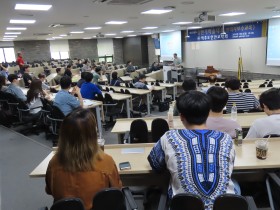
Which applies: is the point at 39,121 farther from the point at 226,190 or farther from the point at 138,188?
the point at 226,190

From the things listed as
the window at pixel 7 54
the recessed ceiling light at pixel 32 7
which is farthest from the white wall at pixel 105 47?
the recessed ceiling light at pixel 32 7

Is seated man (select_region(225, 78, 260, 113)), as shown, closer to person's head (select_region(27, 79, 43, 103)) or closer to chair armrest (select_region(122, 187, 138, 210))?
chair armrest (select_region(122, 187, 138, 210))

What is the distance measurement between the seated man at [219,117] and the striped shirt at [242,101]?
4.66 ft

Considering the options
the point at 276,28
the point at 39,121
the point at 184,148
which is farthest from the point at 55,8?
the point at 276,28

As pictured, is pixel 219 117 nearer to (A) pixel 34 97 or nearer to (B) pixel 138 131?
(B) pixel 138 131

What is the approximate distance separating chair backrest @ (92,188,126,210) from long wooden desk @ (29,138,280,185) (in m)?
0.41

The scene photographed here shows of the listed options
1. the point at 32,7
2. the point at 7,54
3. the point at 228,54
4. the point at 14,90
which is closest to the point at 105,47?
the point at 7,54

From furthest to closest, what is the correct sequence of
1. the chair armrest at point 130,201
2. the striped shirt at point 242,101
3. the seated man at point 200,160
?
the striped shirt at point 242,101, the chair armrest at point 130,201, the seated man at point 200,160

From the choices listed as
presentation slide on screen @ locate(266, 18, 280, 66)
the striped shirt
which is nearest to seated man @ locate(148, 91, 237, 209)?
the striped shirt

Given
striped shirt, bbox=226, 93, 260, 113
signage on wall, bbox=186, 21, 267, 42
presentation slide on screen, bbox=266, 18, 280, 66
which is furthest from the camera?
signage on wall, bbox=186, 21, 267, 42

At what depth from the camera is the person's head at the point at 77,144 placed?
149 centimetres

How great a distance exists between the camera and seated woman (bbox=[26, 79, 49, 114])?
4.94 m

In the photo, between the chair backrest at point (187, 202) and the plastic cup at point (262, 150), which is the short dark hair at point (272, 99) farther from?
the chair backrest at point (187, 202)

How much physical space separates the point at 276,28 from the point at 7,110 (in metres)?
9.16
